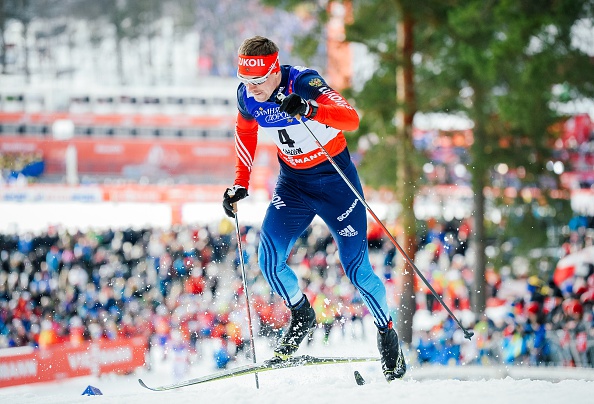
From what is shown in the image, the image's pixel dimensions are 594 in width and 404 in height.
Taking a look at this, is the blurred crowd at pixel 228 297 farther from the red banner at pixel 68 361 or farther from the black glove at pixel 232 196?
the black glove at pixel 232 196

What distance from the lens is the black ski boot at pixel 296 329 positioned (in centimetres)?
514

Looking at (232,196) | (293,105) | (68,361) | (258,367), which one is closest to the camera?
(293,105)

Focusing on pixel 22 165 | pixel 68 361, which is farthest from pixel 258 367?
pixel 22 165

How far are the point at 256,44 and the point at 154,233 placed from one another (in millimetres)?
13263

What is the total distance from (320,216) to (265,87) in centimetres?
99

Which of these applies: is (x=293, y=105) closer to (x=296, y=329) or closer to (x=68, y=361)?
(x=296, y=329)

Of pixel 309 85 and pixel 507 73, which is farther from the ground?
pixel 507 73

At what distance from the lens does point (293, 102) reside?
164 inches

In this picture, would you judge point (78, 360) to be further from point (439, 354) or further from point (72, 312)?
point (439, 354)

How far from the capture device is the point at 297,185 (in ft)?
16.0

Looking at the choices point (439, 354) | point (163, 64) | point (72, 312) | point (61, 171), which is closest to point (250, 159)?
point (439, 354)

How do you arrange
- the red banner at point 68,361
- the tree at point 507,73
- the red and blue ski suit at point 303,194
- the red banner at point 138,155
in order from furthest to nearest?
the red banner at point 138,155, the tree at point 507,73, the red banner at point 68,361, the red and blue ski suit at point 303,194

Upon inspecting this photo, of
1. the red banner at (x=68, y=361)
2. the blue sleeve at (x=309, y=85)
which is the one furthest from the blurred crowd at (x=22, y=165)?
the blue sleeve at (x=309, y=85)

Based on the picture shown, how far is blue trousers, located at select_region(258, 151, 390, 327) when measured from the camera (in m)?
4.79
